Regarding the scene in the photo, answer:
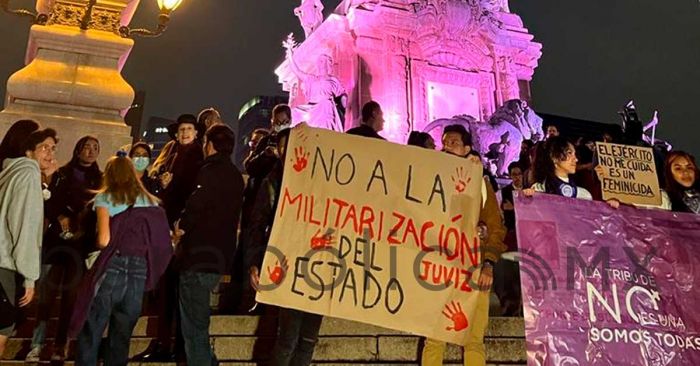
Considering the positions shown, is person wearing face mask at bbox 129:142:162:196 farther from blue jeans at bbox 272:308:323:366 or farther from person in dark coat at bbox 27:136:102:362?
blue jeans at bbox 272:308:323:366

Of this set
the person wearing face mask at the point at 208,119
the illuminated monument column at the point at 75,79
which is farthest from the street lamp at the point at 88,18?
the person wearing face mask at the point at 208,119

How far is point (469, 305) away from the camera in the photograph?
4812mm

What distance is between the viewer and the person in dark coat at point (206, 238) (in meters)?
4.59

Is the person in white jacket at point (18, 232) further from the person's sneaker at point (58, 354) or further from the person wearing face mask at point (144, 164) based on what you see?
the person wearing face mask at point (144, 164)

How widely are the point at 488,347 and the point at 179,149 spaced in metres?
3.75

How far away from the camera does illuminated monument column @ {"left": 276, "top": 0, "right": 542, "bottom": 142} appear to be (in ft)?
84.1

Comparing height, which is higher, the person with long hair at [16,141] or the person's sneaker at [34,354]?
the person with long hair at [16,141]

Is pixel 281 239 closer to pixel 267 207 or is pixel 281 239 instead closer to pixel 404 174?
pixel 267 207

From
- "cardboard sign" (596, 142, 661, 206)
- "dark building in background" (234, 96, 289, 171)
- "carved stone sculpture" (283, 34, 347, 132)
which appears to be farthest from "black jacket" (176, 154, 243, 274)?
"dark building in background" (234, 96, 289, 171)

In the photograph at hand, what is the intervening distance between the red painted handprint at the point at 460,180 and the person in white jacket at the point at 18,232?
3318 millimetres

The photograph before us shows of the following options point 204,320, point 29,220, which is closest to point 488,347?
point 204,320

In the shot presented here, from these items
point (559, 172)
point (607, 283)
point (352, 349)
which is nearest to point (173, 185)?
point (352, 349)

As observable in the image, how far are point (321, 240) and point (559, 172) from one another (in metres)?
2.49

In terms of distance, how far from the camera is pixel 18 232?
13.4 ft
